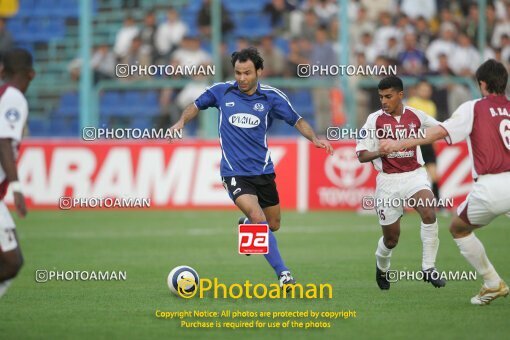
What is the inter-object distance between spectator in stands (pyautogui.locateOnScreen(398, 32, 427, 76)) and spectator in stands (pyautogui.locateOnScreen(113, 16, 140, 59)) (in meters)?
6.63

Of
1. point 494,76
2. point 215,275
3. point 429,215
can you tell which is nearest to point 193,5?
point 215,275

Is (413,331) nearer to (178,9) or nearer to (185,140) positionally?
(185,140)

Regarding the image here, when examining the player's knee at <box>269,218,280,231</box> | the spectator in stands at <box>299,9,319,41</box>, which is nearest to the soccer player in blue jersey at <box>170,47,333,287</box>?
the player's knee at <box>269,218,280,231</box>

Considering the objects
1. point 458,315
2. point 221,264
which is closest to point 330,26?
point 221,264

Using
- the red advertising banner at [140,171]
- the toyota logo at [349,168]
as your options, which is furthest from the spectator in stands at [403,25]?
the red advertising banner at [140,171]

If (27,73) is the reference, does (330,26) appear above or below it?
above

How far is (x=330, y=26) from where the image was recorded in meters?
23.3

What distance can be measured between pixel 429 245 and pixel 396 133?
1290mm

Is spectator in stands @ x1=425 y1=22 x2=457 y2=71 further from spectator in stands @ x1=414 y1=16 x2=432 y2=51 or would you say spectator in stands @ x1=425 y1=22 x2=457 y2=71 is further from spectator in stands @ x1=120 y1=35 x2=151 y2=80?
spectator in stands @ x1=120 y1=35 x2=151 y2=80

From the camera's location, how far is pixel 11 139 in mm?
8070

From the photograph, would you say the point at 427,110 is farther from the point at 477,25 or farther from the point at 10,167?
the point at 10,167

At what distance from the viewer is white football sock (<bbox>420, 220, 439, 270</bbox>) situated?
10711mm

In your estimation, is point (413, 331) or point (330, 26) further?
point (330, 26)

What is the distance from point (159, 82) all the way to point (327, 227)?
20.0 ft
